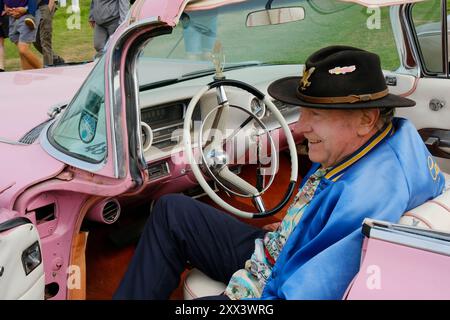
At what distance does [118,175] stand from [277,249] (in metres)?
0.68

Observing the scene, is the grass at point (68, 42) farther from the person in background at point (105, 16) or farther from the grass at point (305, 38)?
the grass at point (305, 38)

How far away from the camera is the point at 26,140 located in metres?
2.50

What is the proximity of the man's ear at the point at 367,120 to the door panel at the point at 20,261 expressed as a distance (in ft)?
4.10

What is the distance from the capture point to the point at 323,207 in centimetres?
173

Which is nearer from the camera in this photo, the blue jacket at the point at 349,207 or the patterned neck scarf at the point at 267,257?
the blue jacket at the point at 349,207

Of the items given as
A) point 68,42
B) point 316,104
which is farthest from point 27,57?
point 316,104

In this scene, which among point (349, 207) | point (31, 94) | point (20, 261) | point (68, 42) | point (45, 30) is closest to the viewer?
point (349, 207)

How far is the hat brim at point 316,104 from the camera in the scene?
1788 mm

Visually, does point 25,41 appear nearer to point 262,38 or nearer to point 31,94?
point 31,94

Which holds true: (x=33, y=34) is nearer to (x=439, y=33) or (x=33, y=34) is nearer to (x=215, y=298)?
(x=439, y=33)

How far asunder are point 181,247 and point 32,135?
905mm

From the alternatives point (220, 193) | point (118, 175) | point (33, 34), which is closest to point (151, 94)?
point (220, 193)

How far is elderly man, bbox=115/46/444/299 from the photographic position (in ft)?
5.34

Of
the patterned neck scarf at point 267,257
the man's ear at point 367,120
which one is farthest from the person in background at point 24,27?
the man's ear at point 367,120
